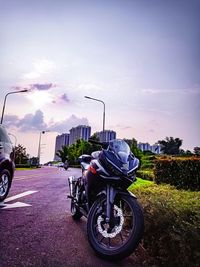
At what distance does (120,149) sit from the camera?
3.88 metres

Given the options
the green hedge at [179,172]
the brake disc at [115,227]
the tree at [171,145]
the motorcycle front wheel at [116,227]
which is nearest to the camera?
the motorcycle front wheel at [116,227]

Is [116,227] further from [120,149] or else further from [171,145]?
[171,145]

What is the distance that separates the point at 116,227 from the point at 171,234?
76cm

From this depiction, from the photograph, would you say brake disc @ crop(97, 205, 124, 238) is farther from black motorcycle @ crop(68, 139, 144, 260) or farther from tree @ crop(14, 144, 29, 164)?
tree @ crop(14, 144, 29, 164)

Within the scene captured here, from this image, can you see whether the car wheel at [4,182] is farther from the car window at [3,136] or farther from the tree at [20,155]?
the tree at [20,155]

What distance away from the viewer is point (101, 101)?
30.1m

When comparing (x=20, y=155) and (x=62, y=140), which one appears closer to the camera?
(x=20, y=155)

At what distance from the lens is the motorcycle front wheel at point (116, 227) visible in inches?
124

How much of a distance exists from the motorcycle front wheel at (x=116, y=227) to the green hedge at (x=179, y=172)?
921 centimetres

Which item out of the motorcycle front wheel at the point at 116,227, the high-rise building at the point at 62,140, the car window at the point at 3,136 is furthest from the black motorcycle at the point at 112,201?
the high-rise building at the point at 62,140

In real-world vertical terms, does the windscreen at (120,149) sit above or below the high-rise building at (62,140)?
below

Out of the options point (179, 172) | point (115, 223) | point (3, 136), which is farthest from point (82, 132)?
point (115, 223)

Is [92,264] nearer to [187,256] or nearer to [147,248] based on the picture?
[147,248]

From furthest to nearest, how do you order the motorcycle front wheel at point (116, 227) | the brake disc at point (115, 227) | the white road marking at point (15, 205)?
the white road marking at point (15, 205) → the brake disc at point (115, 227) → the motorcycle front wheel at point (116, 227)
